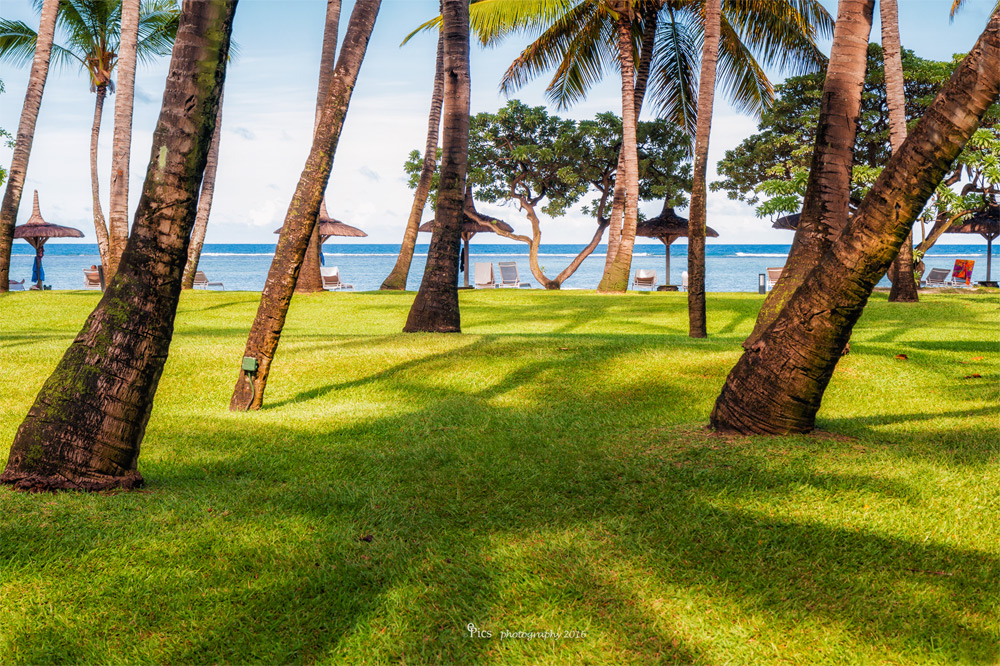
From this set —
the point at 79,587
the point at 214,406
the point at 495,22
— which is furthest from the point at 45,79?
the point at 79,587

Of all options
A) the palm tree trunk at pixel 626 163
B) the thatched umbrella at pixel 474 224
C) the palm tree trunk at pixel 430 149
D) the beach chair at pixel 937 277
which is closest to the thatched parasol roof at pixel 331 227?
the thatched umbrella at pixel 474 224

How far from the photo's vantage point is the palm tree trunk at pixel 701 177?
9.66 m

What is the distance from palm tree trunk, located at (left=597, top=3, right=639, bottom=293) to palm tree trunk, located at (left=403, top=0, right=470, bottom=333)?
9.63 m

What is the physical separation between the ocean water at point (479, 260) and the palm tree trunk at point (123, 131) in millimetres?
39044

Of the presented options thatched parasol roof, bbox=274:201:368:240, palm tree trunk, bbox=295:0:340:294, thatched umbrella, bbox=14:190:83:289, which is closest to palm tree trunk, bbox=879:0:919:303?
palm tree trunk, bbox=295:0:340:294

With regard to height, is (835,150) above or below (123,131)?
below

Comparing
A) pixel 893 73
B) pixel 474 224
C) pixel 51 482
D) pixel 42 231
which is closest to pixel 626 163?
pixel 893 73

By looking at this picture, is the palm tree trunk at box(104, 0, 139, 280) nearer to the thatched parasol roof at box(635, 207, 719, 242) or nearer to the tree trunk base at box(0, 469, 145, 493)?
the tree trunk base at box(0, 469, 145, 493)

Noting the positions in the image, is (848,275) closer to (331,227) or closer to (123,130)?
(123,130)

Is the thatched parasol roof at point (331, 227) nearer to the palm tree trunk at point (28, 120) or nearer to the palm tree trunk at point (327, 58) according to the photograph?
the palm tree trunk at point (327, 58)

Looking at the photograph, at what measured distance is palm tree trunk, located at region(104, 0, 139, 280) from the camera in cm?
1404

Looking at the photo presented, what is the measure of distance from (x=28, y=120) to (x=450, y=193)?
1245 cm

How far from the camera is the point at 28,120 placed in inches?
642

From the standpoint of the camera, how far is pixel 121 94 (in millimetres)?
14352
